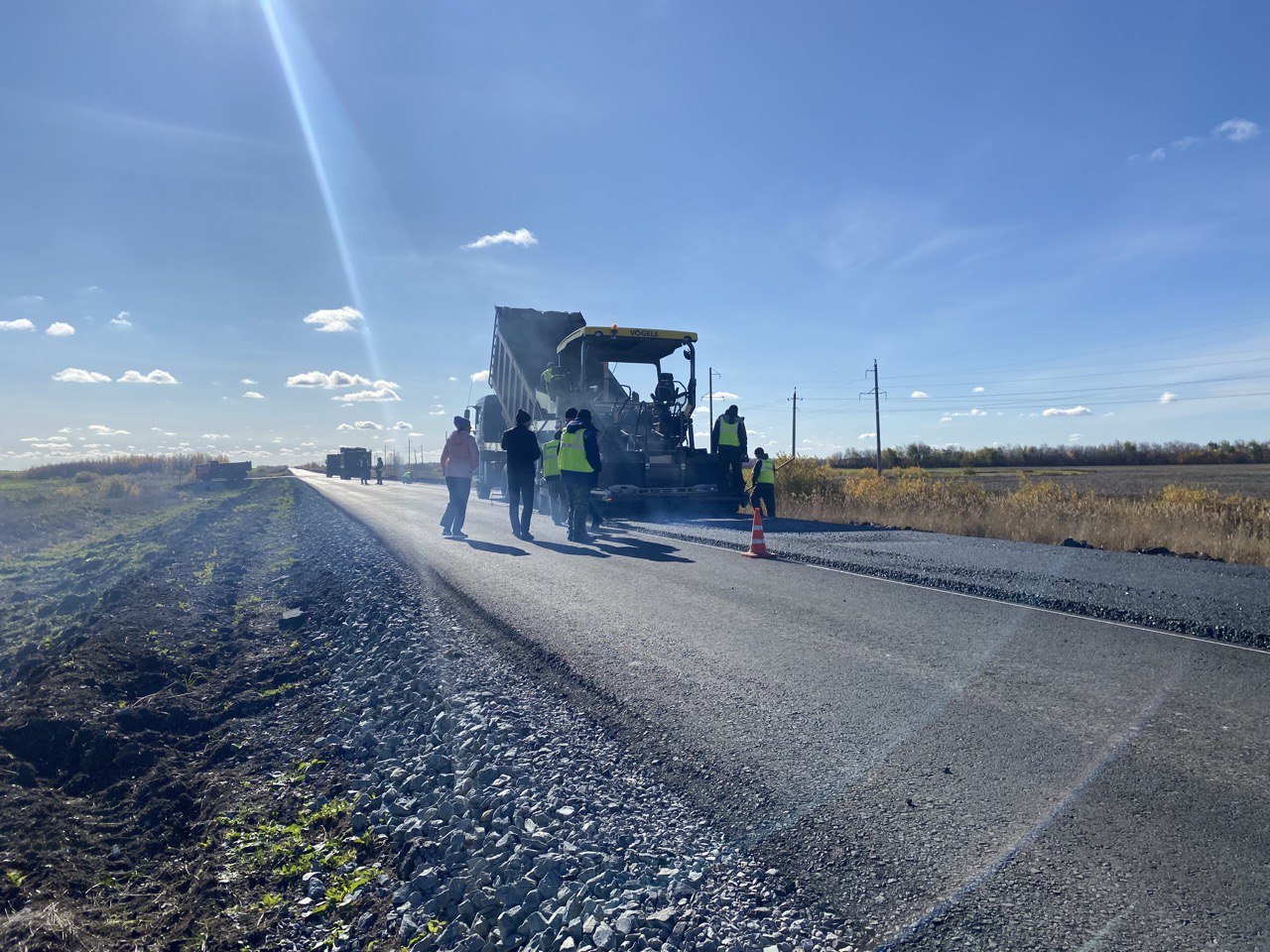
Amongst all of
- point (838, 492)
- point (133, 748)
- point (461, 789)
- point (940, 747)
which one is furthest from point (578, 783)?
point (838, 492)

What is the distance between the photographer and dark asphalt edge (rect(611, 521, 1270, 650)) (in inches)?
220

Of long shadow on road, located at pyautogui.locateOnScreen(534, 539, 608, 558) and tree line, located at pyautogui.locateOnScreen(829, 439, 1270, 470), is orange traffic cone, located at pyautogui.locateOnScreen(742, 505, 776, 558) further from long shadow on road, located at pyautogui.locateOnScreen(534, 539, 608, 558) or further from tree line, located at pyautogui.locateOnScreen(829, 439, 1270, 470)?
tree line, located at pyautogui.locateOnScreen(829, 439, 1270, 470)

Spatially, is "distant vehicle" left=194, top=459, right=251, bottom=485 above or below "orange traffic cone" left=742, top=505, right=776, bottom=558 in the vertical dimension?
above

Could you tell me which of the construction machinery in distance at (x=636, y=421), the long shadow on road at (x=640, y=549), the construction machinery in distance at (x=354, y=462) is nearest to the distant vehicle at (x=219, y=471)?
the construction machinery in distance at (x=354, y=462)

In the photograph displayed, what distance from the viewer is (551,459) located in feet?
48.3

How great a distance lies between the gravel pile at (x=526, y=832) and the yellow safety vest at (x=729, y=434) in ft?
36.0

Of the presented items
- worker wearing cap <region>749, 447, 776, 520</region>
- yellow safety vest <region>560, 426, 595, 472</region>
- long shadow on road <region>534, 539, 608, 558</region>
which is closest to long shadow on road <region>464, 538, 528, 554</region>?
long shadow on road <region>534, 539, 608, 558</region>

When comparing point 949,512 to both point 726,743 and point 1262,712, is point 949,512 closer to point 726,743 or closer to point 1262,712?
point 1262,712

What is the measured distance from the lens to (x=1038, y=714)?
3973mm

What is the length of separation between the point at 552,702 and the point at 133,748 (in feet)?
8.92

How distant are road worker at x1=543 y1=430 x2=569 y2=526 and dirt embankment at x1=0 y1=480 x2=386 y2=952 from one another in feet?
19.6

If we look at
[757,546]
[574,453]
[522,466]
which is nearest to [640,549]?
[757,546]

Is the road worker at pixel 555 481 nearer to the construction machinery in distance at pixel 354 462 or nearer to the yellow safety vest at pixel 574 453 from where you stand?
the yellow safety vest at pixel 574 453

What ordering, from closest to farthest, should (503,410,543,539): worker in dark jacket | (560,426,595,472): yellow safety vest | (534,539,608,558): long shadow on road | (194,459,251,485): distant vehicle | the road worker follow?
(534,539,608,558): long shadow on road
(560,426,595,472): yellow safety vest
(503,410,543,539): worker in dark jacket
the road worker
(194,459,251,485): distant vehicle
